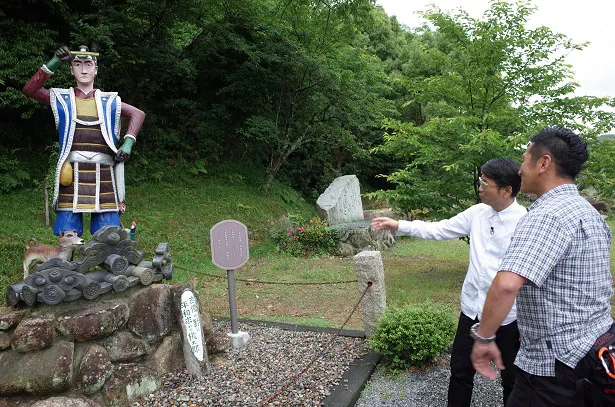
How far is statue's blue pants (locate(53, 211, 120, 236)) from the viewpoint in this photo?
14.5 ft

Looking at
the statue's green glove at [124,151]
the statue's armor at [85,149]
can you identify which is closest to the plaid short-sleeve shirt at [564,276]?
the statue's green glove at [124,151]

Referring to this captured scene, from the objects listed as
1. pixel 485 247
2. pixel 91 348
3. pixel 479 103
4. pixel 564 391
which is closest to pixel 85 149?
pixel 91 348

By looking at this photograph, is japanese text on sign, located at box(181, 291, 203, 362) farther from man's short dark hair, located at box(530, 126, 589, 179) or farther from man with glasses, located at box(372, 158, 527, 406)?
man's short dark hair, located at box(530, 126, 589, 179)

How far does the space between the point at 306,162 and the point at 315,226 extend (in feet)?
18.9

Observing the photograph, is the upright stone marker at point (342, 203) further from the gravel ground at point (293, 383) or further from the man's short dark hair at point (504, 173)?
the man's short dark hair at point (504, 173)

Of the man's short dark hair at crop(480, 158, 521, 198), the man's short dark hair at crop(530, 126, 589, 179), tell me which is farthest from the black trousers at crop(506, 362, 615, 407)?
the man's short dark hair at crop(480, 158, 521, 198)

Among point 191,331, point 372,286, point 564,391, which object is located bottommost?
point 191,331

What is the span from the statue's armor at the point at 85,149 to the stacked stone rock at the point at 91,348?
3.94 feet

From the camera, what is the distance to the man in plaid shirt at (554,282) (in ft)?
5.52

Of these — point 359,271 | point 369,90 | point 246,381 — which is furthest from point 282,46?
point 246,381

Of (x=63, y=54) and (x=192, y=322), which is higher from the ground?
(x=63, y=54)

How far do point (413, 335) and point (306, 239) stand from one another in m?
7.01

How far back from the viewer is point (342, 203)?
1288 centimetres

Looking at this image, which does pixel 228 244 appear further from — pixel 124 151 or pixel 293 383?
pixel 293 383
